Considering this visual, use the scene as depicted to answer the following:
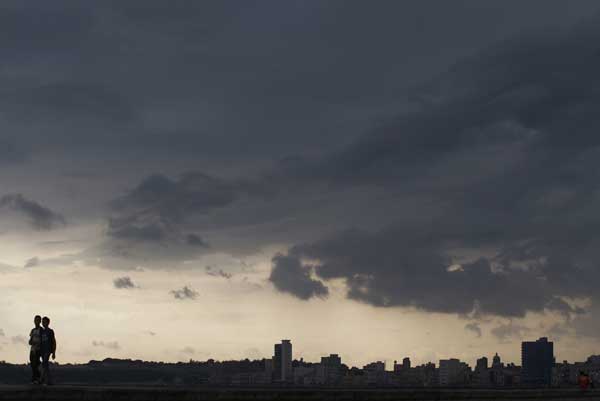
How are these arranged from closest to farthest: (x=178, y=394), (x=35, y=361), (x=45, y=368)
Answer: (x=178, y=394), (x=45, y=368), (x=35, y=361)

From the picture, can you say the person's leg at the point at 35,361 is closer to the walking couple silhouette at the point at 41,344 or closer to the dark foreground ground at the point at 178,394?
the walking couple silhouette at the point at 41,344

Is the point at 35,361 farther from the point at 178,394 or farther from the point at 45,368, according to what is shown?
the point at 178,394

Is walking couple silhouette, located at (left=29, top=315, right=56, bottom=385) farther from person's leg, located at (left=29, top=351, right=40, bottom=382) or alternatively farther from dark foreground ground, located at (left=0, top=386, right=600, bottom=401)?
dark foreground ground, located at (left=0, top=386, right=600, bottom=401)

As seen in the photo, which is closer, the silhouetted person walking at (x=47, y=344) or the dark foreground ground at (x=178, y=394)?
the dark foreground ground at (x=178, y=394)

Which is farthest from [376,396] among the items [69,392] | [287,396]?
[69,392]

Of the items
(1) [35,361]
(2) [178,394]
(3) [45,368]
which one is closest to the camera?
(2) [178,394]

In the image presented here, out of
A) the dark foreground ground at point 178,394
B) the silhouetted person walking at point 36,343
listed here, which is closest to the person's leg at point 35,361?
the silhouetted person walking at point 36,343

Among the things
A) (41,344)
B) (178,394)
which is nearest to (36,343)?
(41,344)

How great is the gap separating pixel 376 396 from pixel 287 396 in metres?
5.74

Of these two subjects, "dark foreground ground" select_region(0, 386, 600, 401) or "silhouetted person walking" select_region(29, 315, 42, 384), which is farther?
"silhouetted person walking" select_region(29, 315, 42, 384)

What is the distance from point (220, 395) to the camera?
30.4m

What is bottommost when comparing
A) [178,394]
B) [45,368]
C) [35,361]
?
[178,394]

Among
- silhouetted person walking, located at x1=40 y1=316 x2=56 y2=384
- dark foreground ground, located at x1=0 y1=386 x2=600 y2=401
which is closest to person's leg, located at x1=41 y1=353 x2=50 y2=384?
silhouetted person walking, located at x1=40 y1=316 x2=56 y2=384

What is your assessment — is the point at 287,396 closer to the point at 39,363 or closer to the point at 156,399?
the point at 156,399
